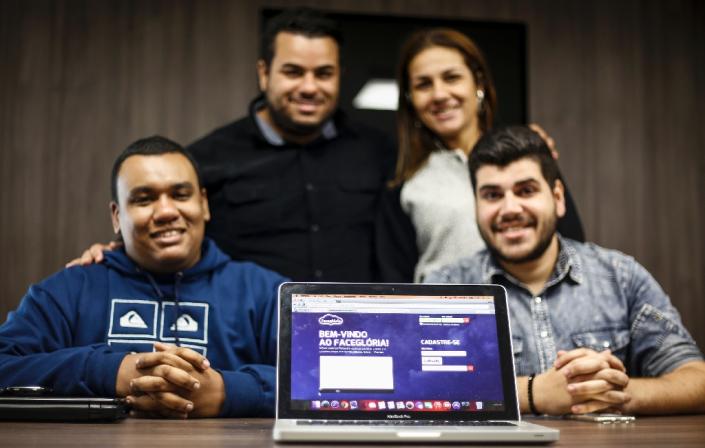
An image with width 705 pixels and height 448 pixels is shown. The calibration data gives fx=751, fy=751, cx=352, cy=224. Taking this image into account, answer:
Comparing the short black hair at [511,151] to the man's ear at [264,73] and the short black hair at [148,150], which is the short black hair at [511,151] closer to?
the short black hair at [148,150]

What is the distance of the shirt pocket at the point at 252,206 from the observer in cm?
234

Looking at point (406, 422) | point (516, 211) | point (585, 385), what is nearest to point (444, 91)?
point (516, 211)

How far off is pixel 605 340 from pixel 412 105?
41.1 inches

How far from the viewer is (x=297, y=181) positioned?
7.84 ft

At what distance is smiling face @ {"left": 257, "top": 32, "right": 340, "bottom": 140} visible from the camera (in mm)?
2330

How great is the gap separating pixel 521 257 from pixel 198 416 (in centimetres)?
83

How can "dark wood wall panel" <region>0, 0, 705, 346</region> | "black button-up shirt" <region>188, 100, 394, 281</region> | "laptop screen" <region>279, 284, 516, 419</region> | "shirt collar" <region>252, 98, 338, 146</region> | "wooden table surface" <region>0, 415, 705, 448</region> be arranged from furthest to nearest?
"dark wood wall panel" <region>0, 0, 705, 346</region> → "shirt collar" <region>252, 98, 338, 146</region> → "black button-up shirt" <region>188, 100, 394, 281</region> → "laptop screen" <region>279, 284, 516, 419</region> → "wooden table surface" <region>0, 415, 705, 448</region>

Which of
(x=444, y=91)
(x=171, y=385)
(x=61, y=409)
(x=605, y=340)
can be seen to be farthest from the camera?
(x=444, y=91)

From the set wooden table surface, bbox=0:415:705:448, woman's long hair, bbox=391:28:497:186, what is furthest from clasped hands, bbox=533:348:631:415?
woman's long hair, bbox=391:28:497:186

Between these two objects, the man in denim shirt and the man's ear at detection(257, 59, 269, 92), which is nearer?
the man in denim shirt

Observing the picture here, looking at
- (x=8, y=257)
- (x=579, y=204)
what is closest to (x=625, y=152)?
(x=579, y=204)

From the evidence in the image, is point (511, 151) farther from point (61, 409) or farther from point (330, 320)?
point (61, 409)

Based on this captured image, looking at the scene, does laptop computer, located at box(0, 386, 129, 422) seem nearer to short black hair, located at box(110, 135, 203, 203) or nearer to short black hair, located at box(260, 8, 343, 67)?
short black hair, located at box(110, 135, 203, 203)

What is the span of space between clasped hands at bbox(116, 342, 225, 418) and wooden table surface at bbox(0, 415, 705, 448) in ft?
0.17
